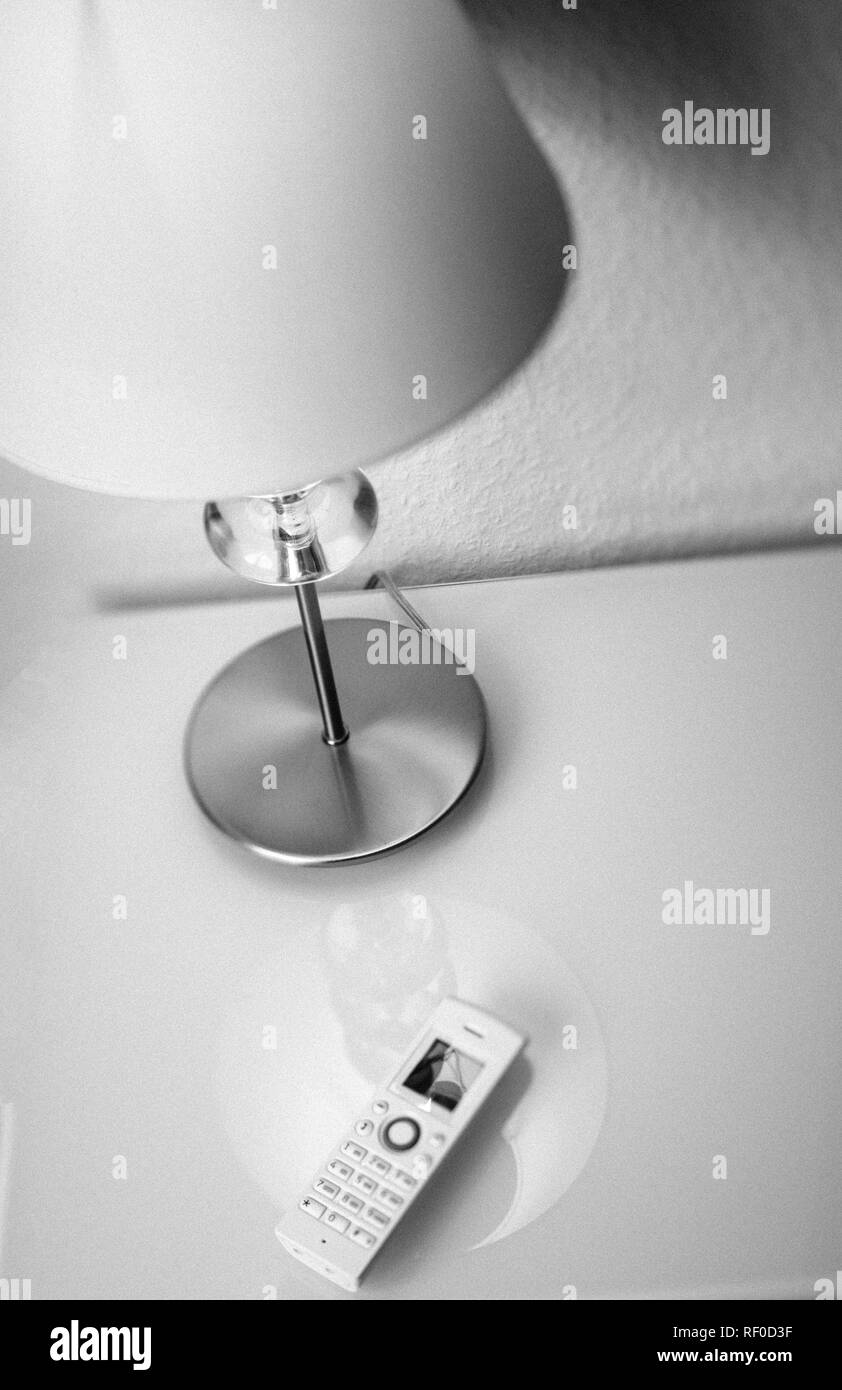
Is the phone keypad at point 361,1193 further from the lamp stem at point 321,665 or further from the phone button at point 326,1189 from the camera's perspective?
the lamp stem at point 321,665

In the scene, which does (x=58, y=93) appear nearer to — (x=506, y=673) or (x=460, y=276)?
(x=460, y=276)

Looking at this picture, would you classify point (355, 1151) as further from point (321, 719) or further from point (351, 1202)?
point (321, 719)

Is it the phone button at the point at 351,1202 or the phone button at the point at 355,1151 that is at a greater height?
the phone button at the point at 355,1151

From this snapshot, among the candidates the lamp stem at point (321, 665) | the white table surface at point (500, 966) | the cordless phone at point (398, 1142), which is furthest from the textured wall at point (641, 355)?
the cordless phone at point (398, 1142)

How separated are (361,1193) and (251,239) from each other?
469 mm

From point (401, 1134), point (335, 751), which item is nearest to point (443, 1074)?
point (401, 1134)

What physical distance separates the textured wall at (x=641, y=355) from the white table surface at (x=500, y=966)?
0.05 meters

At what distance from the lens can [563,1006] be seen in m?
0.71

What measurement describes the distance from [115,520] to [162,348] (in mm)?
496

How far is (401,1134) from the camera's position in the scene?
2.12 ft

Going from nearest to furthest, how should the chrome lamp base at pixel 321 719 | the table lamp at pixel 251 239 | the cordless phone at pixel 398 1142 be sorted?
the table lamp at pixel 251 239
the cordless phone at pixel 398 1142
the chrome lamp base at pixel 321 719

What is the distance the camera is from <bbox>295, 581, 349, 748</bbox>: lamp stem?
755mm

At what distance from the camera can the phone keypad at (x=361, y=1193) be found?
0.61 m
